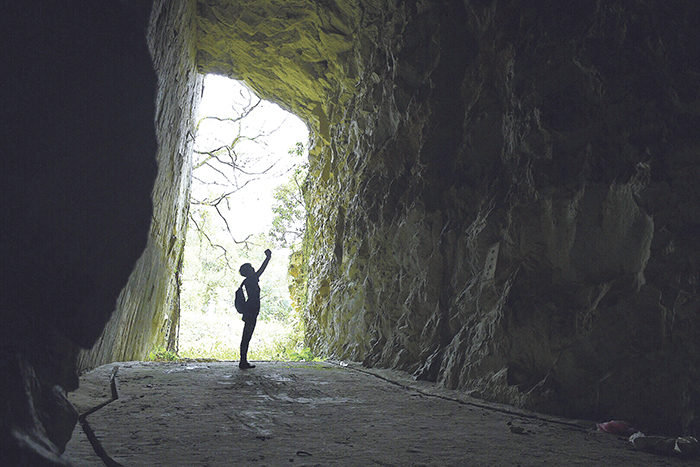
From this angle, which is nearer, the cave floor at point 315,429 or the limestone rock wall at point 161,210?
the cave floor at point 315,429

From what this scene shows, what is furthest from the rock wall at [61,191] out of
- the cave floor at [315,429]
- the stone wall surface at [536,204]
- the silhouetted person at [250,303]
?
the silhouetted person at [250,303]

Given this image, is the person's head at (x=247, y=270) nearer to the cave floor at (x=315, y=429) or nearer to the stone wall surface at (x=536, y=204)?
the stone wall surface at (x=536, y=204)

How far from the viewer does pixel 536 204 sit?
4219mm

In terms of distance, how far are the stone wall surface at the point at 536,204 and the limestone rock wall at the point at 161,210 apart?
2.98 meters

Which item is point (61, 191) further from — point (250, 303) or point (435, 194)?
point (250, 303)

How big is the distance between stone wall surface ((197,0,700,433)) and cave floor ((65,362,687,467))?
48 centimetres

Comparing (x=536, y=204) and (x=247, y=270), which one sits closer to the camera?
(x=536, y=204)

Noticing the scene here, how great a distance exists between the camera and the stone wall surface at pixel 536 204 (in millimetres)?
3264

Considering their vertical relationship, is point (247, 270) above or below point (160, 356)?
above

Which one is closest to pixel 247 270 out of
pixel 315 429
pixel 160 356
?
pixel 160 356

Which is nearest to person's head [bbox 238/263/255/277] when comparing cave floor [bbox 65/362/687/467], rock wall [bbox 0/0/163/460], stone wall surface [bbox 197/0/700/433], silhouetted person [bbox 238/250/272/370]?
silhouetted person [bbox 238/250/272/370]

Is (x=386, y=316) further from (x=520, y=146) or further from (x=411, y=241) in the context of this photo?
(x=520, y=146)

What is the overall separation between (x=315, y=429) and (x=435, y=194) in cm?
358

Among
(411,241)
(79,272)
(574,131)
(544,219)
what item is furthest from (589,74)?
(79,272)
